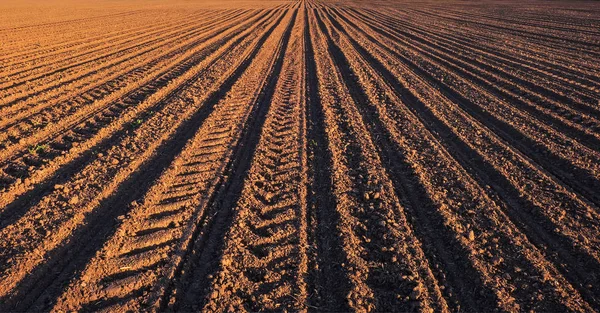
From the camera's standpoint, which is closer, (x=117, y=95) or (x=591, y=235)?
(x=591, y=235)

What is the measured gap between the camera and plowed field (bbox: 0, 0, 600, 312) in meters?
3.88

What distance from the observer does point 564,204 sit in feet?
17.2

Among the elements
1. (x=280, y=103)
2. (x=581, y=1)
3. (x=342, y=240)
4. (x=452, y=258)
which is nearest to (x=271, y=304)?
(x=342, y=240)

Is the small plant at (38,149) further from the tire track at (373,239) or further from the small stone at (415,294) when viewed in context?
the small stone at (415,294)

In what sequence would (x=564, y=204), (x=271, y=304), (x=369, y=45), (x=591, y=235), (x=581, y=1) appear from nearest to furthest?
(x=271, y=304)
(x=591, y=235)
(x=564, y=204)
(x=369, y=45)
(x=581, y=1)

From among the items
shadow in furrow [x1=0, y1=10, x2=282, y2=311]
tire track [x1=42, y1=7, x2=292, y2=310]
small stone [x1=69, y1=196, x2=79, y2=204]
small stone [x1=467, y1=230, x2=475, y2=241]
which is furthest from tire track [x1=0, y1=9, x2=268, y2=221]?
small stone [x1=467, y1=230, x2=475, y2=241]

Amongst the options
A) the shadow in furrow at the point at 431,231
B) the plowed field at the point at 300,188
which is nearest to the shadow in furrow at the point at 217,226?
the plowed field at the point at 300,188

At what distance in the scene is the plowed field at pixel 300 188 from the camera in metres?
3.88

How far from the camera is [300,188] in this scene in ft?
18.3

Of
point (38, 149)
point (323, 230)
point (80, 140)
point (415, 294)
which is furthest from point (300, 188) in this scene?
point (38, 149)

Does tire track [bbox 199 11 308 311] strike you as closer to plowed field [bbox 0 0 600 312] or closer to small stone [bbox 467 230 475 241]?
plowed field [bbox 0 0 600 312]

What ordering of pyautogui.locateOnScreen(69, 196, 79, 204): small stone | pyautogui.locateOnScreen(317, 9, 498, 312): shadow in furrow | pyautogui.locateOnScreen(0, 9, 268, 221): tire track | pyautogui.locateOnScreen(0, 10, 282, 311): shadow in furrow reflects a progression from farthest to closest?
pyautogui.locateOnScreen(0, 9, 268, 221): tire track
pyautogui.locateOnScreen(69, 196, 79, 204): small stone
pyautogui.locateOnScreen(317, 9, 498, 312): shadow in furrow
pyautogui.locateOnScreen(0, 10, 282, 311): shadow in furrow

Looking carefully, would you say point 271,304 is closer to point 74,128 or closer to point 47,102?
point 74,128

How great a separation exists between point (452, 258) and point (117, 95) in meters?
9.33
